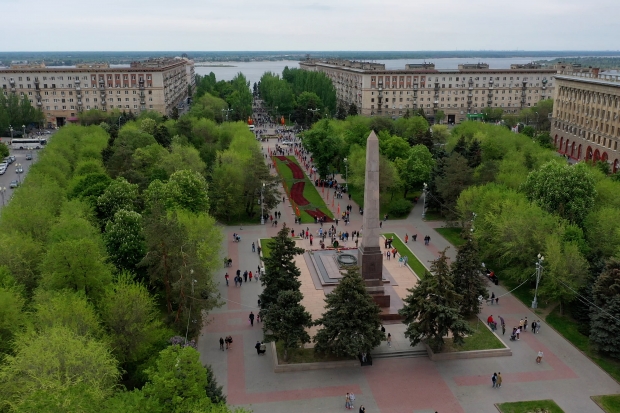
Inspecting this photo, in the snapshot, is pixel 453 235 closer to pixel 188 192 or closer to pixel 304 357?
pixel 188 192

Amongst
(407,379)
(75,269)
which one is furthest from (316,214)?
(75,269)

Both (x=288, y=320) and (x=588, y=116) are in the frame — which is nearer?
(x=288, y=320)

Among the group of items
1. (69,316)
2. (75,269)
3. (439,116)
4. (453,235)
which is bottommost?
(453,235)

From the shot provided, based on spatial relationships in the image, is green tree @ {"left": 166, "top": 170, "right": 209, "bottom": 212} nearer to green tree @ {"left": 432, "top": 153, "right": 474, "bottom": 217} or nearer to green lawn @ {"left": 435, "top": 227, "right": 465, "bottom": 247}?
green lawn @ {"left": 435, "top": 227, "right": 465, "bottom": 247}

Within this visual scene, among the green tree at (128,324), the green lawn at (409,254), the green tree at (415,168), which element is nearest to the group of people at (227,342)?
the green tree at (128,324)

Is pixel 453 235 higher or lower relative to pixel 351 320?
lower

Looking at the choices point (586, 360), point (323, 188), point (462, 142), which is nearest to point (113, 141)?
point (323, 188)

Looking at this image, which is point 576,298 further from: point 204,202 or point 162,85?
point 162,85

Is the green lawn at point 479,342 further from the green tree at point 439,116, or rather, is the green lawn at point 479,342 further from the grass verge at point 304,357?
the green tree at point 439,116
